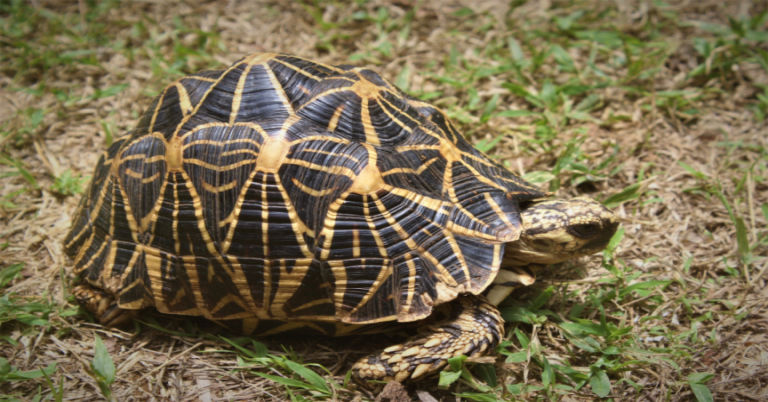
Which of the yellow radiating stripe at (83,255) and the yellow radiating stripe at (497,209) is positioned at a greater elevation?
the yellow radiating stripe at (497,209)

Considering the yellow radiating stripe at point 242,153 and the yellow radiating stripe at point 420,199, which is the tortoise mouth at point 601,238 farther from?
the yellow radiating stripe at point 242,153

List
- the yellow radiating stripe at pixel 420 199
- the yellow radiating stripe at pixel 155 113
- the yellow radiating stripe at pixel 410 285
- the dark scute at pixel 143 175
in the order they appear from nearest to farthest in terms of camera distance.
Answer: the yellow radiating stripe at pixel 410 285, the yellow radiating stripe at pixel 420 199, the dark scute at pixel 143 175, the yellow radiating stripe at pixel 155 113

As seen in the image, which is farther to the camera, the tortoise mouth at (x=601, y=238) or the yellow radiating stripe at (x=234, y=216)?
the tortoise mouth at (x=601, y=238)

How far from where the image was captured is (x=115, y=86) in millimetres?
4137

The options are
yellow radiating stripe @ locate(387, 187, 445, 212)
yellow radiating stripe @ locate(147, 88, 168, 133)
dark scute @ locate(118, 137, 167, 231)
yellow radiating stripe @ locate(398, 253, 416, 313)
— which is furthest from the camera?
yellow radiating stripe @ locate(147, 88, 168, 133)

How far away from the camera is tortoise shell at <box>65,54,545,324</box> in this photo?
92.1 inches

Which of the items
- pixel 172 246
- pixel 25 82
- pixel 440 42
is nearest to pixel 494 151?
pixel 440 42

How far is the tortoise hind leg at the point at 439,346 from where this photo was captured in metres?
2.33

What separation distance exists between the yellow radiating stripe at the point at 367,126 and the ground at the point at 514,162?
965 millimetres

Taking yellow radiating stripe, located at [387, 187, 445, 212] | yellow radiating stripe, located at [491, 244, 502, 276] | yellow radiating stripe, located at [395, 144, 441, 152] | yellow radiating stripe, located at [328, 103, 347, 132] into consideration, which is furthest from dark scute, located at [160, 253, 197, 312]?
yellow radiating stripe, located at [491, 244, 502, 276]

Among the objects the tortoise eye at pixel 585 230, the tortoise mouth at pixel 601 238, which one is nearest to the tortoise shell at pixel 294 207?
the tortoise eye at pixel 585 230

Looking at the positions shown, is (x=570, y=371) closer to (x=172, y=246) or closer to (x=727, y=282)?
(x=727, y=282)

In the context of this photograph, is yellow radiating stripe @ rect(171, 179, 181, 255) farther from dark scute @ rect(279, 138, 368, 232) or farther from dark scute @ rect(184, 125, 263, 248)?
dark scute @ rect(279, 138, 368, 232)

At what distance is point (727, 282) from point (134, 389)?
3.04 m
